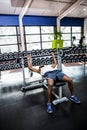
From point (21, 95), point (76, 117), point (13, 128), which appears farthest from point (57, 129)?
point (21, 95)

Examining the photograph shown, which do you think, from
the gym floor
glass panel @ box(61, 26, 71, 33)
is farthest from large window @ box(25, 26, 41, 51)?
the gym floor

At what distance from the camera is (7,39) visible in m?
6.81

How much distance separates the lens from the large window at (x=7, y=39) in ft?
21.9

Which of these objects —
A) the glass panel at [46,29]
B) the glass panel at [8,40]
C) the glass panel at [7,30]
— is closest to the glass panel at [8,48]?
the glass panel at [8,40]

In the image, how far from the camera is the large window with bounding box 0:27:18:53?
6668 mm

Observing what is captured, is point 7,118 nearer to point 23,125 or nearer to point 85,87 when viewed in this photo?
point 23,125

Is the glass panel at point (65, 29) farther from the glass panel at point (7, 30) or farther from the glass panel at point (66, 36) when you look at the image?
the glass panel at point (7, 30)

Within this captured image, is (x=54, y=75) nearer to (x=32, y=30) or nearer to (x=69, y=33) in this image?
(x=32, y=30)

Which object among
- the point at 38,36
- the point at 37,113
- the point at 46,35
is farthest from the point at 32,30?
the point at 37,113

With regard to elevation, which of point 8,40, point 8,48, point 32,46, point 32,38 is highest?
point 32,38

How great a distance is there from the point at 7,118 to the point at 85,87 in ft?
7.45

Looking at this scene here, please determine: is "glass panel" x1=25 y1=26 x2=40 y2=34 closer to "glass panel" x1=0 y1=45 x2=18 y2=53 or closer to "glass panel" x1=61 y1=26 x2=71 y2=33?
"glass panel" x1=0 y1=45 x2=18 y2=53

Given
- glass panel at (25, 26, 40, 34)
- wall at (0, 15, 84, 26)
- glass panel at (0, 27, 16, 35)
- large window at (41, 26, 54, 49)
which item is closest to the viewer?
wall at (0, 15, 84, 26)

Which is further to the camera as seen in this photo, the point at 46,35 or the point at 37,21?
the point at 46,35
